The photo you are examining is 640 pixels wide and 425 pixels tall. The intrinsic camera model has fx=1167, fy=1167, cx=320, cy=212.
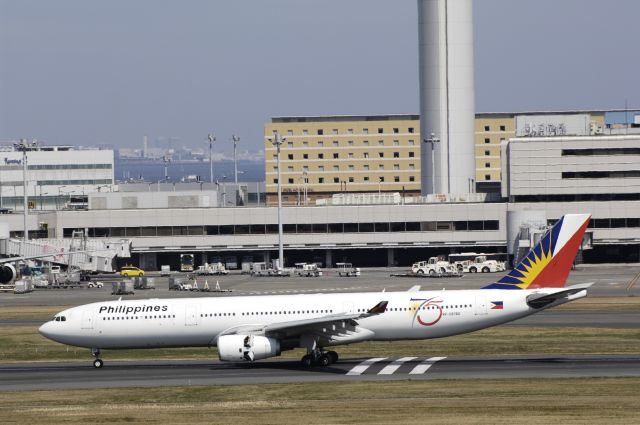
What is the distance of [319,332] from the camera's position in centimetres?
5628

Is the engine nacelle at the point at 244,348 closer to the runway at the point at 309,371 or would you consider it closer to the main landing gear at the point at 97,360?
the runway at the point at 309,371

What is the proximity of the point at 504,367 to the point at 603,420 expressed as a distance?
42.5 feet

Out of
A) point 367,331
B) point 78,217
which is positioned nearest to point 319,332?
point 367,331

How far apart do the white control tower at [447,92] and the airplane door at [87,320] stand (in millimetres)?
107849

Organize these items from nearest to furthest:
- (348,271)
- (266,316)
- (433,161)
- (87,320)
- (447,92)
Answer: (266,316), (87,320), (348,271), (433,161), (447,92)

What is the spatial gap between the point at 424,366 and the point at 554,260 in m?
8.34

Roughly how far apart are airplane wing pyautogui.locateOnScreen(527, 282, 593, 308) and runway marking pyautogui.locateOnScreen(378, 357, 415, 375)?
683 centimetres

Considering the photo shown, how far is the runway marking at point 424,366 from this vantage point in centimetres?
5394

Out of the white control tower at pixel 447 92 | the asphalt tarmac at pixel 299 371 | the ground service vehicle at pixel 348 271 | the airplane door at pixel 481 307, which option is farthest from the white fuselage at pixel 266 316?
the white control tower at pixel 447 92

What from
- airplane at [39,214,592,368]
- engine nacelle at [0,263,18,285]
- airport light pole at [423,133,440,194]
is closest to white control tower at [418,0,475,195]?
airport light pole at [423,133,440,194]

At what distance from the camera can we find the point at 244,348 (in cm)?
5500

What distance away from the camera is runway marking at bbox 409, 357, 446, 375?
53.9 metres

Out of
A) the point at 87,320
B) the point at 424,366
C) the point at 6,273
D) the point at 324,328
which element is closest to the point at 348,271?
the point at 6,273

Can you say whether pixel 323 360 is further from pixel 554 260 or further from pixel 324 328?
pixel 554 260
